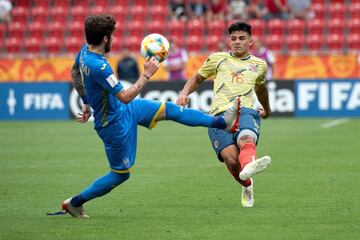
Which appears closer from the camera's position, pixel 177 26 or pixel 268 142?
pixel 268 142

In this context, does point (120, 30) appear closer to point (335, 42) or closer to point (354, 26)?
point (335, 42)

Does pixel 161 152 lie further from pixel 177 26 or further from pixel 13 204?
pixel 177 26

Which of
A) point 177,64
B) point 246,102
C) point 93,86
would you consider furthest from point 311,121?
point 93,86

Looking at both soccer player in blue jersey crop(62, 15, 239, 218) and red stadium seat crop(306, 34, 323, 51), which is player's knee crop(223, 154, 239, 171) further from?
red stadium seat crop(306, 34, 323, 51)

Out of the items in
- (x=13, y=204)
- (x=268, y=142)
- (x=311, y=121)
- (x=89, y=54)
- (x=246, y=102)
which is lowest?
(x=311, y=121)

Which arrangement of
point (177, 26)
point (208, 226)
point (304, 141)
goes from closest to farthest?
point (208, 226)
point (304, 141)
point (177, 26)

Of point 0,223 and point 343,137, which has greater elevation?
point 0,223

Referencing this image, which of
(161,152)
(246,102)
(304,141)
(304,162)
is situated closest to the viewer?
(246,102)

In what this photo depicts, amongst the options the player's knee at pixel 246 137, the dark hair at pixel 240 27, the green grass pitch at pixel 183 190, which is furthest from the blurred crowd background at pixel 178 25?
the player's knee at pixel 246 137

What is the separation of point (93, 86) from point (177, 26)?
19.6m

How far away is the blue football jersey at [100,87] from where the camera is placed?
27.0 ft

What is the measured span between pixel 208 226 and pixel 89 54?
1.89 meters

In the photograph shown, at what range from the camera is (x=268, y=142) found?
55.5 ft

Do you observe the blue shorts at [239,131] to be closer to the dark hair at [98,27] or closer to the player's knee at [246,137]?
the player's knee at [246,137]
